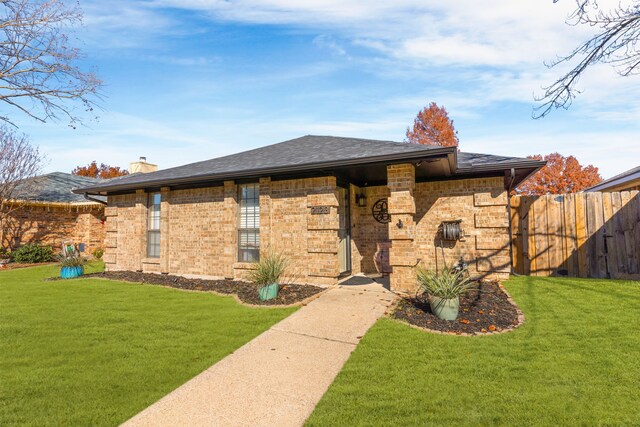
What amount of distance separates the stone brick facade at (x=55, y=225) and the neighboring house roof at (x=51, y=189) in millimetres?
431

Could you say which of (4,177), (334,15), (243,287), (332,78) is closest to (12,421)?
(243,287)

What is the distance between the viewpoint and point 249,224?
9.34 meters

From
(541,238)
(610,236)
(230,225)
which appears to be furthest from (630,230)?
(230,225)

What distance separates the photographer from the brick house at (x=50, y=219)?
613 inches

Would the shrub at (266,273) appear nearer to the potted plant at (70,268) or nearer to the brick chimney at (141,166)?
the potted plant at (70,268)

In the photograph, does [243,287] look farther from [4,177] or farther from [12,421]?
[4,177]

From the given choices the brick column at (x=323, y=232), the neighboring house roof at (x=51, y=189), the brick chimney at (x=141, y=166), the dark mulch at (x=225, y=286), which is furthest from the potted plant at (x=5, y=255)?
the brick column at (x=323, y=232)

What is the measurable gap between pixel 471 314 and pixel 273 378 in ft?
12.4

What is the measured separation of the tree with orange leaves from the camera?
1008 inches

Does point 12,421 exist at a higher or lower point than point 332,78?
lower

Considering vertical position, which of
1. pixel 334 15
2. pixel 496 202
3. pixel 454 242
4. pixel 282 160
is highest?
pixel 334 15

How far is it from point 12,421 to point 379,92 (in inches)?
495

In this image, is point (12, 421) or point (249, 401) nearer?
point (12, 421)

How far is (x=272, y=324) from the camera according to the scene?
210 inches
